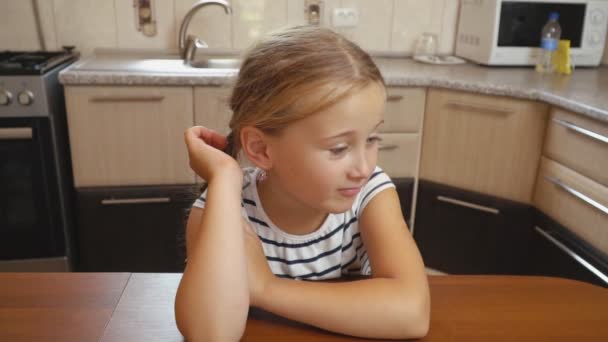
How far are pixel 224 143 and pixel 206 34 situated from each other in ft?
5.73

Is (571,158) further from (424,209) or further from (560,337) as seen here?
(560,337)

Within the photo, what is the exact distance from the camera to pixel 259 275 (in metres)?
0.72

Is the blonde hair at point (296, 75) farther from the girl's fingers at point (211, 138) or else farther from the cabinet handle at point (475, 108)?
the cabinet handle at point (475, 108)

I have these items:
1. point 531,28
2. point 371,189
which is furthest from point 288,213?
point 531,28

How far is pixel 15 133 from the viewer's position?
1881 mm

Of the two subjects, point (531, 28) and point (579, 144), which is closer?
point (579, 144)

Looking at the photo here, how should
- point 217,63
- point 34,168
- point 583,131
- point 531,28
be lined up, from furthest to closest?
point 217,63 < point 531,28 < point 34,168 < point 583,131

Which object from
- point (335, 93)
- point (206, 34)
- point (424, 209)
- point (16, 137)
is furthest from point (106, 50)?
point (335, 93)

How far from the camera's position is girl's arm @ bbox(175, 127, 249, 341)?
640mm

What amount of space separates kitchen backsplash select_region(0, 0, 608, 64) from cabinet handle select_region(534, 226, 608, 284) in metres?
1.16

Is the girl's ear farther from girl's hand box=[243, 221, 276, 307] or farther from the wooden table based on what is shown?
the wooden table

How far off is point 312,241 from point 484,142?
1.29 m

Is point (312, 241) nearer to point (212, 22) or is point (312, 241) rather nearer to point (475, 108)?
point (475, 108)

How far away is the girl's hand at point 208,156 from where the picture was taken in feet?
2.58
